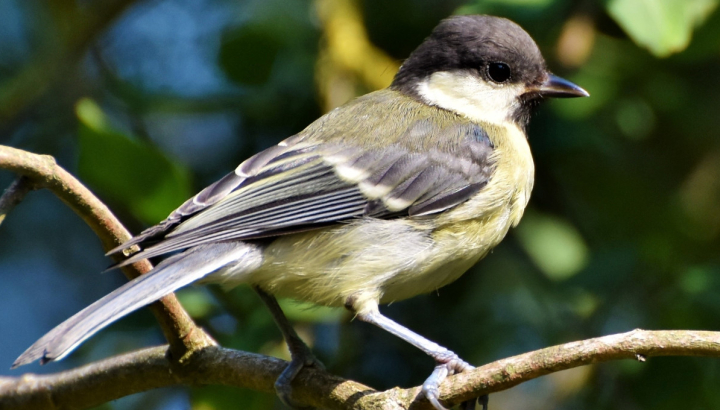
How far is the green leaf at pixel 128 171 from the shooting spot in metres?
2.20

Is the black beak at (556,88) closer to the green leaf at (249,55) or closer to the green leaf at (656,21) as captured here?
the green leaf at (656,21)

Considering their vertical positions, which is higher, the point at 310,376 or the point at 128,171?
the point at 128,171

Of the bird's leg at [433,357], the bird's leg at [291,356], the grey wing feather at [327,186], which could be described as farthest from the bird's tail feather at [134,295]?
the bird's leg at [433,357]

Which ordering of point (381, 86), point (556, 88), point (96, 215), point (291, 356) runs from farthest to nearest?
point (381, 86)
point (556, 88)
point (291, 356)
point (96, 215)

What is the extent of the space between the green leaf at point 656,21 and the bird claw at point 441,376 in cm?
103

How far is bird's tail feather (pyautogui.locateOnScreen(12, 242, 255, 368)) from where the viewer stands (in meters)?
1.54

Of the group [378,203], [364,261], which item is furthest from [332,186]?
[364,261]

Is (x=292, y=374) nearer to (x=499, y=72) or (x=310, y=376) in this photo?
(x=310, y=376)

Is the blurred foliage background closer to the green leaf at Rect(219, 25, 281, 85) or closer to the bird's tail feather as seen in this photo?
the green leaf at Rect(219, 25, 281, 85)

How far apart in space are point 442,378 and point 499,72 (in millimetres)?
1265

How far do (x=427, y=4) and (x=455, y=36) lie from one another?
57 cm

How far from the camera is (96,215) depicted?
1920mm

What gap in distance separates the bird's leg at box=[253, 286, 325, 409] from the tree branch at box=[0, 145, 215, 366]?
20 centimetres

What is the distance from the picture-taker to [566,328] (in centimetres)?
267
